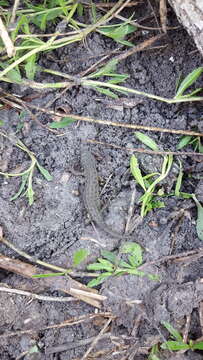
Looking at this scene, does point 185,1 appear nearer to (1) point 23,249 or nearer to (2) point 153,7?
(2) point 153,7

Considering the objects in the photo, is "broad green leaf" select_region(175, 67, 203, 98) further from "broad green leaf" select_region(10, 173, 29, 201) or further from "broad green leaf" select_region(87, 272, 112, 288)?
"broad green leaf" select_region(87, 272, 112, 288)

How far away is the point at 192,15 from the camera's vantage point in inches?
137

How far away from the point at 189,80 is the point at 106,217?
4.47 ft

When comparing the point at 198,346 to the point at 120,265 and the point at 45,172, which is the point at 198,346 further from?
the point at 45,172

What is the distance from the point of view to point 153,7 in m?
3.95

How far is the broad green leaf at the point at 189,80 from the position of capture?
12.7 feet

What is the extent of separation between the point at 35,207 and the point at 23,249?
14.7 inches

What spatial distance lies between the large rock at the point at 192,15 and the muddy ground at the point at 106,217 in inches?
14.2

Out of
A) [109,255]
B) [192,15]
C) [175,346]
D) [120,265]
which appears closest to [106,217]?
[109,255]

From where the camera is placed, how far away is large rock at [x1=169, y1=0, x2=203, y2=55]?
342 centimetres

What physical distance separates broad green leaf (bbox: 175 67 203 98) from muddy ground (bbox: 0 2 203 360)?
0.41 ft

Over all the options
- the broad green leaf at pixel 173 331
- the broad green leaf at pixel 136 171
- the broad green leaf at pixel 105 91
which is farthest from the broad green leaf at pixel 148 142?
the broad green leaf at pixel 173 331

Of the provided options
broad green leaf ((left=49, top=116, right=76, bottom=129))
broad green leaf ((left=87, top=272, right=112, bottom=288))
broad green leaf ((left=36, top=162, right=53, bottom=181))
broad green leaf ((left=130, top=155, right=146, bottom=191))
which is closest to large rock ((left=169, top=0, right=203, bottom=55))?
broad green leaf ((left=130, top=155, right=146, bottom=191))

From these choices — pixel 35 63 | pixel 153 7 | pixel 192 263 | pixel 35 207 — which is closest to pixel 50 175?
pixel 35 207
